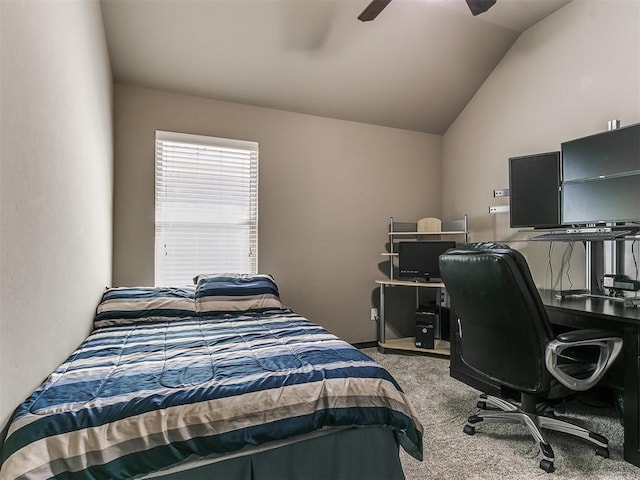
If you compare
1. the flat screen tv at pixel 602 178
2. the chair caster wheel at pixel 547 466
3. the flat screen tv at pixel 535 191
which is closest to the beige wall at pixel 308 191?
the flat screen tv at pixel 535 191

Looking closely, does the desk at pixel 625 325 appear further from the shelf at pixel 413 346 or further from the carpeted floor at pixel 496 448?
the shelf at pixel 413 346

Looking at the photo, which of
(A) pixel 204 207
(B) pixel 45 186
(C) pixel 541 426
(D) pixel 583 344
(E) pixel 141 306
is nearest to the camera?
(B) pixel 45 186

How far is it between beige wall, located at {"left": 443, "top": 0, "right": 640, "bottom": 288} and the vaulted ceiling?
211 mm

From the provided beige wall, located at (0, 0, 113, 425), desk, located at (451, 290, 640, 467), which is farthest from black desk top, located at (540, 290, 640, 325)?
beige wall, located at (0, 0, 113, 425)

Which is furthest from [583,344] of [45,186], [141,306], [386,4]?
[141,306]

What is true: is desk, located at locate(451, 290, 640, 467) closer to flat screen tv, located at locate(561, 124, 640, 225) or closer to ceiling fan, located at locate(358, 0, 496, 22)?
flat screen tv, located at locate(561, 124, 640, 225)

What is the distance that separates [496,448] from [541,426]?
0.98ft

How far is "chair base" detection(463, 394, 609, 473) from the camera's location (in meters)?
1.79

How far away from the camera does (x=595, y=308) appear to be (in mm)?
2104

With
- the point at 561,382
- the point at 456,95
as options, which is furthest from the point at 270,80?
the point at 561,382

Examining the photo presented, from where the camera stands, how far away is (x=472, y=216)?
3.89 m

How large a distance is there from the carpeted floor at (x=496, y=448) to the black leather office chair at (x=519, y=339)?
9cm

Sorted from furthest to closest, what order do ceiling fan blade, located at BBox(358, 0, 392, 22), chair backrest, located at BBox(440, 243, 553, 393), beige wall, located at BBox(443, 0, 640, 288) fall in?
beige wall, located at BBox(443, 0, 640, 288)
ceiling fan blade, located at BBox(358, 0, 392, 22)
chair backrest, located at BBox(440, 243, 553, 393)

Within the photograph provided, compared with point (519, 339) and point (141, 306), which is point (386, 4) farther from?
point (141, 306)
